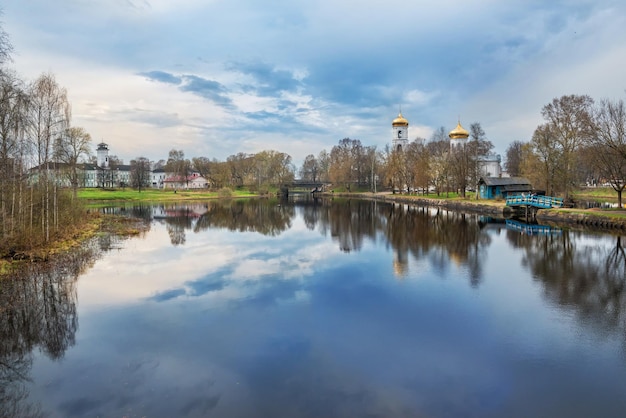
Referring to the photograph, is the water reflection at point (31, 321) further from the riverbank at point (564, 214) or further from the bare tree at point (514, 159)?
the bare tree at point (514, 159)

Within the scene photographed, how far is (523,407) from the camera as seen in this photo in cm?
670

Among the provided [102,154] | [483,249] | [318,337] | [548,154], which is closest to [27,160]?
[318,337]

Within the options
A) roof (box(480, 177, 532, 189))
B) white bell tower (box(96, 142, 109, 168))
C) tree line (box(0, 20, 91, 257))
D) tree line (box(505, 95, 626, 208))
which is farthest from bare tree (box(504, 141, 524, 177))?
white bell tower (box(96, 142, 109, 168))

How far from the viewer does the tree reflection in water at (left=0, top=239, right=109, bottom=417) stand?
287 inches

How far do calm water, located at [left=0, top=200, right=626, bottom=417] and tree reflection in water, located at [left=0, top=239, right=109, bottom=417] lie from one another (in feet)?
0.16

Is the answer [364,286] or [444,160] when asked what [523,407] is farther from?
[444,160]

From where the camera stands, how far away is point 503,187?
52.2 meters

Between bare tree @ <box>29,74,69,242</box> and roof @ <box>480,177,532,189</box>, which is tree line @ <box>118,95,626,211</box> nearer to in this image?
roof @ <box>480,177,532,189</box>

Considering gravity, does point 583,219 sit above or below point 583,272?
above

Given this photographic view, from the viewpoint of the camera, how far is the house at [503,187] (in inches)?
2025

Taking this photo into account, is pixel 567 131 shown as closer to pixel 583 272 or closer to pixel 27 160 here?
pixel 583 272

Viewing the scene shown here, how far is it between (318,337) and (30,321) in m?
7.55

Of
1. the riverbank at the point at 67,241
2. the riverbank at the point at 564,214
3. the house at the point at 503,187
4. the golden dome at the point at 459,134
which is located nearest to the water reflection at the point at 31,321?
the riverbank at the point at 67,241

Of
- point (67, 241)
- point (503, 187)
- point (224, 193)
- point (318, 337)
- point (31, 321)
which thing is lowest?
point (318, 337)
